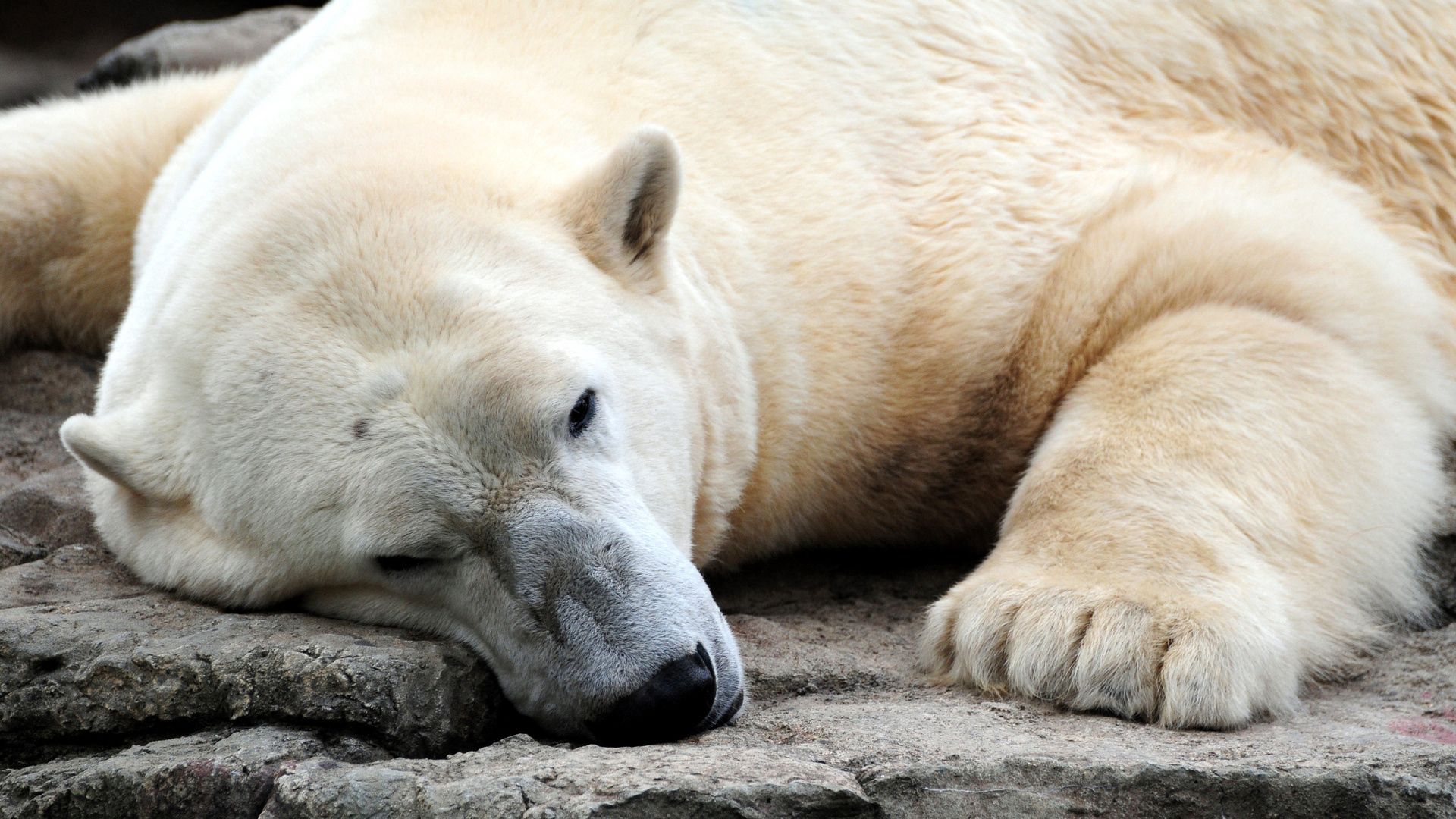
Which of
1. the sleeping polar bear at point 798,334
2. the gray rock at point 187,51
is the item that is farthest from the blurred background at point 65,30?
the sleeping polar bear at point 798,334

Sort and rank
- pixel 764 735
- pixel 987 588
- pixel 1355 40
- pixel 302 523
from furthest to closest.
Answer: pixel 1355 40 → pixel 987 588 → pixel 302 523 → pixel 764 735

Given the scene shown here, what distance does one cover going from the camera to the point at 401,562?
2.34 metres

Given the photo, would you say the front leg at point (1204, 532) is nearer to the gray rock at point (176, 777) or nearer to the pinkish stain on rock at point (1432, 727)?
the pinkish stain on rock at point (1432, 727)

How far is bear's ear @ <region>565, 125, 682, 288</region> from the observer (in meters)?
2.61

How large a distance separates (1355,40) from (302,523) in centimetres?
298

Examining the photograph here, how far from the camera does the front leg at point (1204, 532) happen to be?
7.90 feet

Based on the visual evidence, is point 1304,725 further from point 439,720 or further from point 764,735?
point 439,720

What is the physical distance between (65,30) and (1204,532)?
8410 mm

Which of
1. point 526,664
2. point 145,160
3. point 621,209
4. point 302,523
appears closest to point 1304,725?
point 526,664

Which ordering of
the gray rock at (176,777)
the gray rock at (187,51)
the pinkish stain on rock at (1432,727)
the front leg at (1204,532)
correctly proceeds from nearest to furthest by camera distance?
the gray rock at (176,777), the pinkish stain on rock at (1432,727), the front leg at (1204,532), the gray rock at (187,51)

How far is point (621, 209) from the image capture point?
2635mm

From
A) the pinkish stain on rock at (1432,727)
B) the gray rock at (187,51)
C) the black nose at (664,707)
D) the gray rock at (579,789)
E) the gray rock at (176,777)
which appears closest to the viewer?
the gray rock at (579,789)

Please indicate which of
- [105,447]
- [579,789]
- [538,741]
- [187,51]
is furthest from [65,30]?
[579,789]

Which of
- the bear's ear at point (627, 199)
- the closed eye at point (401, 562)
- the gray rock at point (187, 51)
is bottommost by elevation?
the gray rock at point (187, 51)
